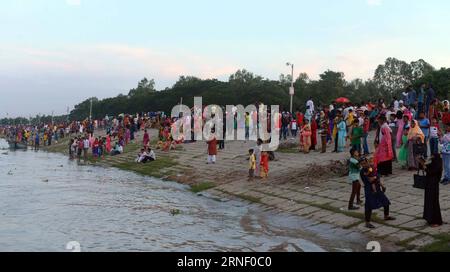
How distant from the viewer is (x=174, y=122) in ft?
113

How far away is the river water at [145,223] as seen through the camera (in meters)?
11.0

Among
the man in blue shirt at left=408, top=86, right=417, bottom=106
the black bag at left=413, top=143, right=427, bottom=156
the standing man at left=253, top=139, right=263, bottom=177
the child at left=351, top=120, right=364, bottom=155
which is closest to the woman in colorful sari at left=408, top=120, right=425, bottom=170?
the black bag at left=413, top=143, right=427, bottom=156

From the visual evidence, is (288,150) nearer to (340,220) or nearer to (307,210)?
(307,210)

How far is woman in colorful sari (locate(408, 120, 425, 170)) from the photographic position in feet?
50.3

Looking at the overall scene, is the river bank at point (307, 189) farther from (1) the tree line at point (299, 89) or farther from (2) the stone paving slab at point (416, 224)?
(1) the tree line at point (299, 89)

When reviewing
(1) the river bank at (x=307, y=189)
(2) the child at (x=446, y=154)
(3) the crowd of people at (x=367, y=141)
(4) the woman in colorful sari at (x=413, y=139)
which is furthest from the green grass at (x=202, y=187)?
(2) the child at (x=446, y=154)

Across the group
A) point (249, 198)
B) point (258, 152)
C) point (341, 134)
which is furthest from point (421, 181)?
point (341, 134)

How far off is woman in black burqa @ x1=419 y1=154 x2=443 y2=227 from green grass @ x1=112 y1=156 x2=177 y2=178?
1604 centimetres

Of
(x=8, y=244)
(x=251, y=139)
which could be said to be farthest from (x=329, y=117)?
(x=8, y=244)

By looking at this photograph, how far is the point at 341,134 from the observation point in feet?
71.1

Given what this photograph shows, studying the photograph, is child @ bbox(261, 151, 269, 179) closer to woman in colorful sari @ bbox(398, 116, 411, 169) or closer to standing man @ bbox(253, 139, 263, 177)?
standing man @ bbox(253, 139, 263, 177)

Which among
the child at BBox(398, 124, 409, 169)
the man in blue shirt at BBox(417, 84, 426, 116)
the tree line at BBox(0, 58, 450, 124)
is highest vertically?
the tree line at BBox(0, 58, 450, 124)

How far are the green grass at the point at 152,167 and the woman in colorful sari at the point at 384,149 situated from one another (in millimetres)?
12172
